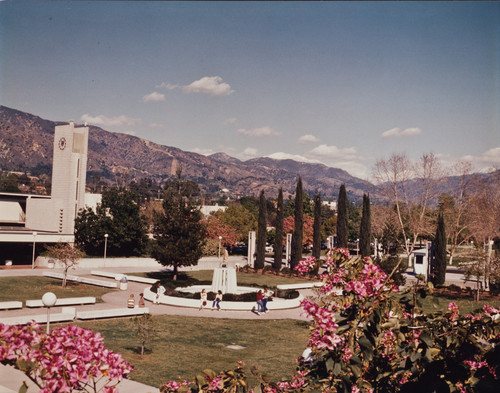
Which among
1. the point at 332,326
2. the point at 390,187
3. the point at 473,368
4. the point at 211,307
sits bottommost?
the point at 211,307

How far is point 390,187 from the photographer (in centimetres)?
4600

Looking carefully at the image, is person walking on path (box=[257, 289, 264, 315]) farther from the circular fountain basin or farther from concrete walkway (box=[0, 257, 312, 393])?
the circular fountain basin

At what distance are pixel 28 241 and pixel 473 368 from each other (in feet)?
117

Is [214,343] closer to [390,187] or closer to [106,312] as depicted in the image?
[106,312]

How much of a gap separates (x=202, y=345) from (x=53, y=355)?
12.1m

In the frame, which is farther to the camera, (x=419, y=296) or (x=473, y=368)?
(x=419, y=296)

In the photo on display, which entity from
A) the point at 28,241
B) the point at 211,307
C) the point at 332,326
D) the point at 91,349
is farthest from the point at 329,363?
the point at 28,241

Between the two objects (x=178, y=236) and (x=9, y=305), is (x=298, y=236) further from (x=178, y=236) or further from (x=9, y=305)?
(x=9, y=305)

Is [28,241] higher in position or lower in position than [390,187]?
lower

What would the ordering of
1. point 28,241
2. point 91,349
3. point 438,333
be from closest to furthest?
point 91,349 → point 438,333 → point 28,241

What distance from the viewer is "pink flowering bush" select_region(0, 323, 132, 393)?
3838 millimetres

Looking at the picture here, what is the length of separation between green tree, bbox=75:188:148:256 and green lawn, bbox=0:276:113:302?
41.2 feet

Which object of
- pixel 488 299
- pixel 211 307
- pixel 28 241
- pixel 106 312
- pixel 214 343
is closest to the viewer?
pixel 214 343

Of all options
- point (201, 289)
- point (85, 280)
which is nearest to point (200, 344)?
point (201, 289)
